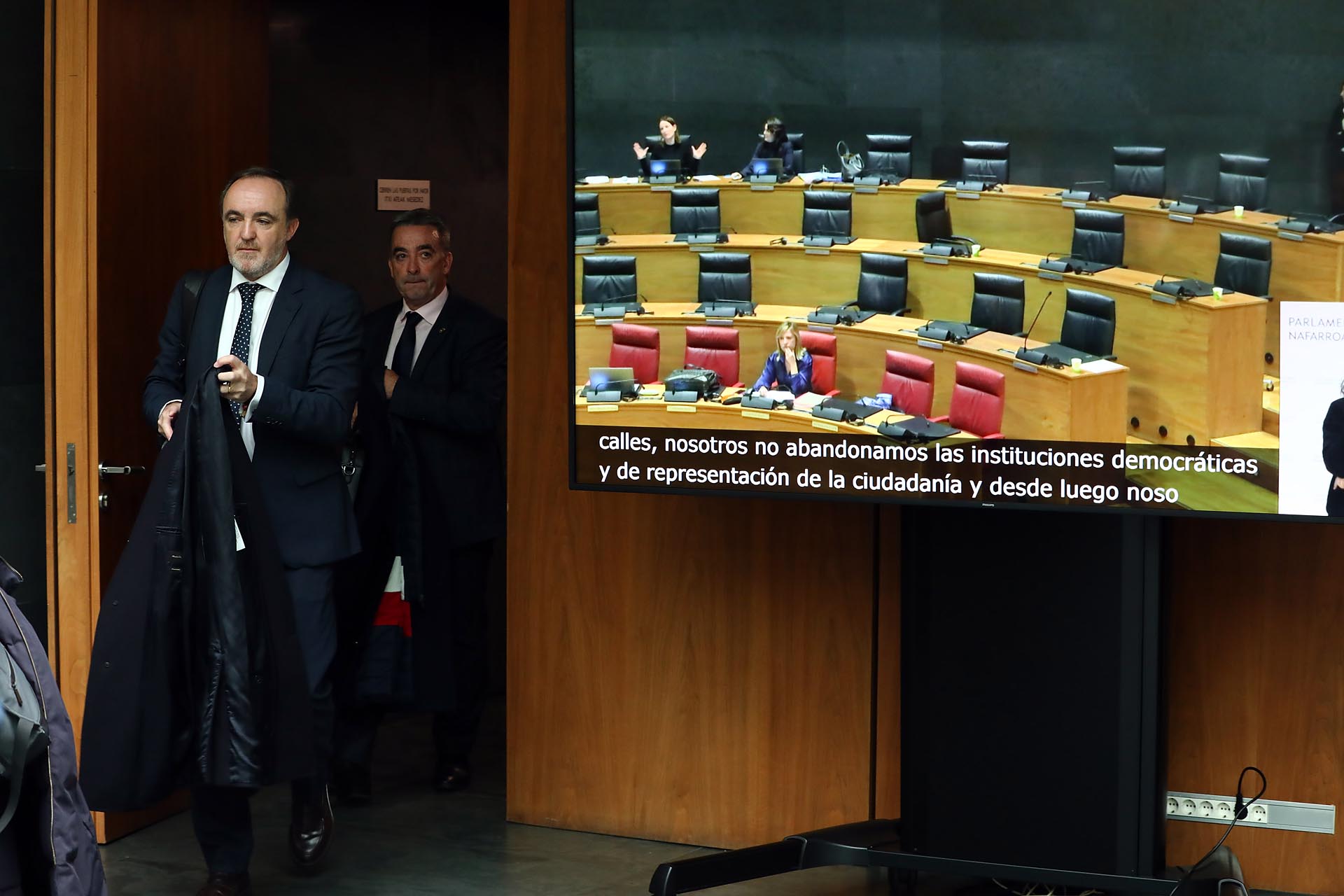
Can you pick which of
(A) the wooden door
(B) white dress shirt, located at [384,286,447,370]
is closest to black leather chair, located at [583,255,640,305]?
(B) white dress shirt, located at [384,286,447,370]

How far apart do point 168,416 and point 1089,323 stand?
1.98 meters

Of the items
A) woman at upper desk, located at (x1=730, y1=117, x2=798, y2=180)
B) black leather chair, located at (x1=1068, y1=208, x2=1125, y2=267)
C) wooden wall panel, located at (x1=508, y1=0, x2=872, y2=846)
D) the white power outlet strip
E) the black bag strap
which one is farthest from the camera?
wooden wall panel, located at (x1=508, y1=0, x2=872, y2=846)

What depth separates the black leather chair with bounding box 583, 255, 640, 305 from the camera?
11.0 feet

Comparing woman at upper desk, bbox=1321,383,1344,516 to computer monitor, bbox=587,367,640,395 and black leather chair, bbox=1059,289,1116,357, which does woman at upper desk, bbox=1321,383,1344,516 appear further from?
computer monitor, bbox=587,367,640,395

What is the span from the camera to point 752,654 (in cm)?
384

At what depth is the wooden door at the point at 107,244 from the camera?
3.76 meters

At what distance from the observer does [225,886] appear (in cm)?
340

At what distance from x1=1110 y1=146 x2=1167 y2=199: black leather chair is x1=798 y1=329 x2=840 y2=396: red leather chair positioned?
25.4 inches

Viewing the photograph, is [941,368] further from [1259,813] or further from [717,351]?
[1259,813]

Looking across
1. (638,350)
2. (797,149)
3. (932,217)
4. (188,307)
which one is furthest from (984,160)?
(188,307)

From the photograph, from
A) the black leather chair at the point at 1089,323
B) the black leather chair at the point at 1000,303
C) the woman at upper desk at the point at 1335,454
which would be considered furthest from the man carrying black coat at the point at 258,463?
the woman at upper desk at the point at 1335,454

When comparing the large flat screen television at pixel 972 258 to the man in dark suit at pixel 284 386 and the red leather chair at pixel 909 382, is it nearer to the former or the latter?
the red leather chair at pixel 909 382

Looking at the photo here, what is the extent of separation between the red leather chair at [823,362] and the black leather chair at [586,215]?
1.79 ft

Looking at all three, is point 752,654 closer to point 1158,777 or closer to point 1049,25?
point 1158,777
